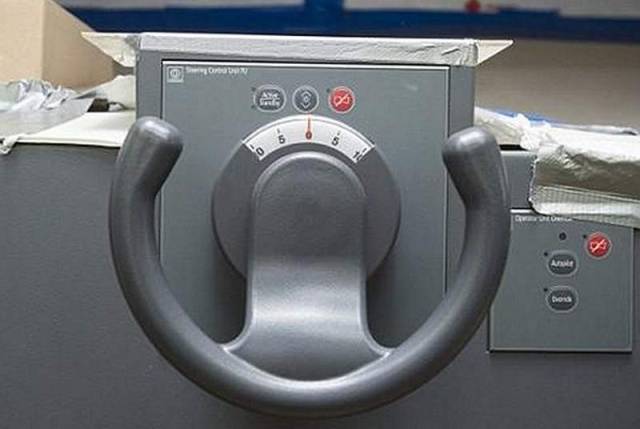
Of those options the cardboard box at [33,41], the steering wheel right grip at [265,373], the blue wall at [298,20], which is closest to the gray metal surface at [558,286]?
the steering wheel right grip at [265,373]

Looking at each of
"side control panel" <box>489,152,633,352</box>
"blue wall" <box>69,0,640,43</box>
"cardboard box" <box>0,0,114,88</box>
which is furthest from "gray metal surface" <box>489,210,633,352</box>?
"blue wall" <box>69,0,640,43</box>

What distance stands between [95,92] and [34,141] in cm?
19

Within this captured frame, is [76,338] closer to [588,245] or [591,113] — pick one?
[588,245]

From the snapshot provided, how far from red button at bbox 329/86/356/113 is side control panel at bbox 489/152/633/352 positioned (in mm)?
101

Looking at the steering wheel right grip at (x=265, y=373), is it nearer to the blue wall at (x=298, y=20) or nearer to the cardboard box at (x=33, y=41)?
the cardboard box at (x=33, y=41)

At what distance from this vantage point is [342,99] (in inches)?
19.3

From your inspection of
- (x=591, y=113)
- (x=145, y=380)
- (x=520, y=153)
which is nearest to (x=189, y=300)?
(x=145, y=380)

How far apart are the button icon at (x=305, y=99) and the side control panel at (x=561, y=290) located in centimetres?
12

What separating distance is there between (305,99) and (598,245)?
0.58ft

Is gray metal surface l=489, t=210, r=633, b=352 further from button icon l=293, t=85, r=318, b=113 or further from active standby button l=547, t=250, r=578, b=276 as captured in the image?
button icon l=293, t=85, r=318, b=113

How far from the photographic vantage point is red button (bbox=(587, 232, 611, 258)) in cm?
52

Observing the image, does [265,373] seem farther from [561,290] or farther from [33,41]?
[33,41]

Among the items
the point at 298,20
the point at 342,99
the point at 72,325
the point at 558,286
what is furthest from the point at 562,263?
the point at 298,20

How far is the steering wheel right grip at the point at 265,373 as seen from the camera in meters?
0.41
